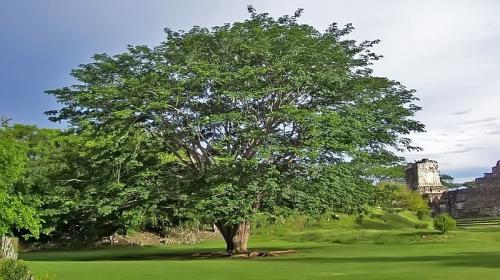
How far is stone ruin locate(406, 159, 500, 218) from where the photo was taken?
6888 centimetres

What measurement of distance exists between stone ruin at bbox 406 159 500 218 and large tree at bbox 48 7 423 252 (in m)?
37.3

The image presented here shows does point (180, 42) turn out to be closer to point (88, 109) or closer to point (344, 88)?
point (88, 109)

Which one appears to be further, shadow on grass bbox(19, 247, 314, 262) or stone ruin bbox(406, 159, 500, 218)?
→ stone ruin bbox(406, 159, 500, 218)

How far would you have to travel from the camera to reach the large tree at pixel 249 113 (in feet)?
103

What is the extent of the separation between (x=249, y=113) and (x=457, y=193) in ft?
162

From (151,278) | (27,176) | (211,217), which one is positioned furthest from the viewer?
(27,176)

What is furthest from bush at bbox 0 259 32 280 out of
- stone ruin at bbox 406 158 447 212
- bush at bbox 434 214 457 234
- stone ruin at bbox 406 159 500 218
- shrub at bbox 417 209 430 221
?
stone ruin at bbox 406 158 447 212

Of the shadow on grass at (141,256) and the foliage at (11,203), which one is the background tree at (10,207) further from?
the shadow on grass at (141,256)

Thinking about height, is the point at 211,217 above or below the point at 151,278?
above

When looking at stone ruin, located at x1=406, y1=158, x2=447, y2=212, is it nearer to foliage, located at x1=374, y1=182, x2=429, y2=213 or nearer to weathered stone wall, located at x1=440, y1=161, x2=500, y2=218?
weathered stone wall, located at x1=440, y1=161, x2=500, y2=218

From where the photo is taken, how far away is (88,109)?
34.4m

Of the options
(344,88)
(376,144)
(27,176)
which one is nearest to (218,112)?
(344,88)

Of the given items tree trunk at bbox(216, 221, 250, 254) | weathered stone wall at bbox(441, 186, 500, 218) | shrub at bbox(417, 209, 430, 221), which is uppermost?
weathered stone wall at bbox(441, 186, 500, 218)

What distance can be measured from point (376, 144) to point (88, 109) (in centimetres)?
1803
